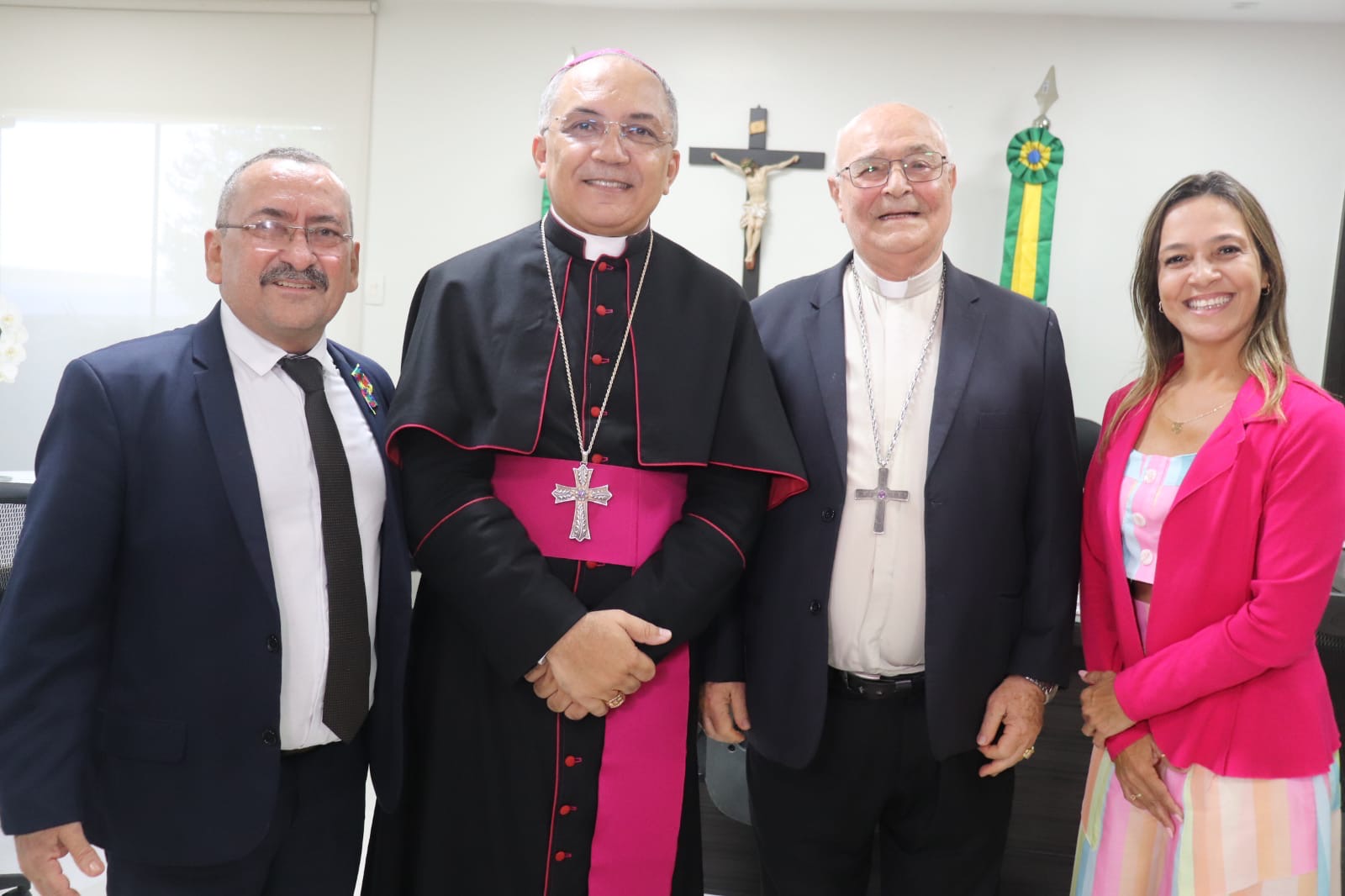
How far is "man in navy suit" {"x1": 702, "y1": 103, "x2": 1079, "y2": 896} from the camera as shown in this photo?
1822 mm

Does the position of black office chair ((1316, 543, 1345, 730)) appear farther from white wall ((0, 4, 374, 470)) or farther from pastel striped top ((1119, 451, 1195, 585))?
white wall ((0, 4, 374, 470))

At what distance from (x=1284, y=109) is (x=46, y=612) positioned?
5338 millimetres

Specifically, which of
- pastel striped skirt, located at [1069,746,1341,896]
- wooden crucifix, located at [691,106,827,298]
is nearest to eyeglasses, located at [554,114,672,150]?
pastel striped skirt, located at [1069,746,1341,896]

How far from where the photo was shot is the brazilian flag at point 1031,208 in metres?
4.66

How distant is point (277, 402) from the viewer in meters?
1.62

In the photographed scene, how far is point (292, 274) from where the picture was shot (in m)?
1.64

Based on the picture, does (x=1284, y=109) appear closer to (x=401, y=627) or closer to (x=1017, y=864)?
(x=1017, y=864)

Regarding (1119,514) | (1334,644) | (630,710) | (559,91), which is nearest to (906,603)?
(1119,514)

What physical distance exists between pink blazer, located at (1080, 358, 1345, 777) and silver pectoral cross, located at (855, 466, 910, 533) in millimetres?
460

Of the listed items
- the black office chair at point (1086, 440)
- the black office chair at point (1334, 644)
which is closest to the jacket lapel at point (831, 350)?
the black office chair at point (1086, 440)

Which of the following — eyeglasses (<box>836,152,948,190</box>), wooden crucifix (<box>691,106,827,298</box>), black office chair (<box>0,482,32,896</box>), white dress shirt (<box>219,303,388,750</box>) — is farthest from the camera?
wooden crucifix (<box>691,106,827,298</box>)

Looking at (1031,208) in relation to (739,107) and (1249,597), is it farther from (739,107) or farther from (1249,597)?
(1249,597)

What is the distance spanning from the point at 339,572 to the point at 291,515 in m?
0.12

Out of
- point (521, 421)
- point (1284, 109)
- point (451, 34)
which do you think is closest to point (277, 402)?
point (521, 421)
